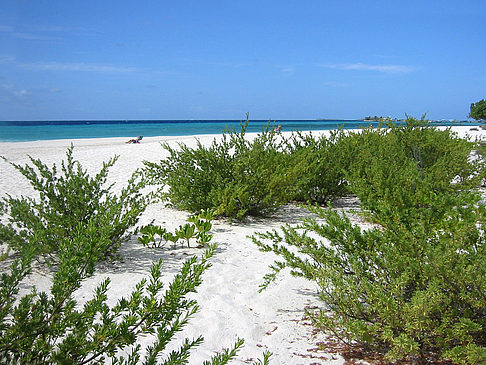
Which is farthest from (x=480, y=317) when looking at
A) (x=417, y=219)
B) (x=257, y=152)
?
(x=257, y=152)

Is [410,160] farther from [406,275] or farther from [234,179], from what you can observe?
[406,275]

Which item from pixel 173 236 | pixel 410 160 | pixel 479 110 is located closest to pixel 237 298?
pixel 173 236

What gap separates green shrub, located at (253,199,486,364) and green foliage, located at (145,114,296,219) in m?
3.75

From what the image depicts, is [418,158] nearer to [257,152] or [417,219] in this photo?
[257,152]

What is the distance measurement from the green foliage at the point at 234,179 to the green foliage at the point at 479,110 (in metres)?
50.2

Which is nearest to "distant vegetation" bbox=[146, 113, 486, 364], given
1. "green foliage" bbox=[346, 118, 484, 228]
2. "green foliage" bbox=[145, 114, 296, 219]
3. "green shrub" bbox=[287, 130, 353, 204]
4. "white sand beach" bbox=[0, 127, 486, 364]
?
"white sand beach" bbox=[0, 127, 486, 364]

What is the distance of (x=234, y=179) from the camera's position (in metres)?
7.20

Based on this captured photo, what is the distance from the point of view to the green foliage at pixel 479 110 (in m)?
49.4

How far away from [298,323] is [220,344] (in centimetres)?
68

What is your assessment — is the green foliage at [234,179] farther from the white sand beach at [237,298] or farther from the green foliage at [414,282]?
the green foliage at [414,282]

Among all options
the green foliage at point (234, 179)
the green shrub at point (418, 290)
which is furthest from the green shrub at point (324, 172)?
the green shrub at point (418, 290)

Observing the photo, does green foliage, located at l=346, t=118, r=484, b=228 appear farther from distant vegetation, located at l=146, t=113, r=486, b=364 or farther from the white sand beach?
the white sand beach

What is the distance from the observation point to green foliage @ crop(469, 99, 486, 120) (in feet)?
162

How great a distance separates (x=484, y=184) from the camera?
10375 mm
